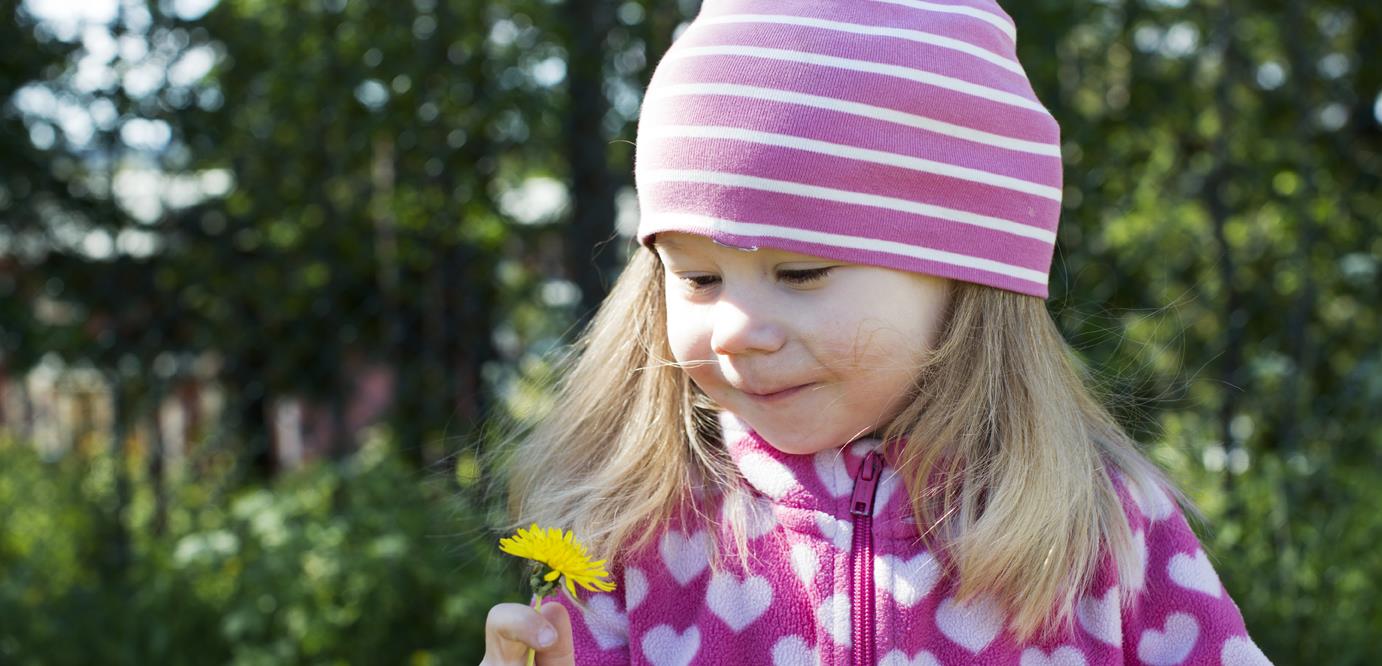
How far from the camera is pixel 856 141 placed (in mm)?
1374

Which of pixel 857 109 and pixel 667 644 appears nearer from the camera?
pixel 857 109

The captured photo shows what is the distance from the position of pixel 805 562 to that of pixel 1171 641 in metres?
0.40

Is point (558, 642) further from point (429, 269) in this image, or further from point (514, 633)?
point (429, 269)

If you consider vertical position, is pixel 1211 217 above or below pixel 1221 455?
above

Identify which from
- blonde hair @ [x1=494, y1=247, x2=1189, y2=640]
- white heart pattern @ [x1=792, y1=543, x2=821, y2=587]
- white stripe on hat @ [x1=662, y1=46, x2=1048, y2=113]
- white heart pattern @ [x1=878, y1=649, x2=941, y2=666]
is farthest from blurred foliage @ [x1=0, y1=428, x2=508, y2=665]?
white stripe on hat @ [x1=662, y1=46, x2=1048, y2=113]

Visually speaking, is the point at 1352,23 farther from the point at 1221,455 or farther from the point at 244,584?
the point at 244,584

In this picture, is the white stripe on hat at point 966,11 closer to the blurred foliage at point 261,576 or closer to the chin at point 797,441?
the chin at point 797,441

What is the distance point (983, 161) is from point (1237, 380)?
Result: 2203mm

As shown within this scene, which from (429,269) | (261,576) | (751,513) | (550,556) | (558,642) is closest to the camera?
(550,556)

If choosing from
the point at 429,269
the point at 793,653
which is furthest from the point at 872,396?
the point at 429,269

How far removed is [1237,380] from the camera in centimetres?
336

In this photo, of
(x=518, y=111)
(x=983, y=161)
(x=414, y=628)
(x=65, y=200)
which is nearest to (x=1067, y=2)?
(x=518, y=111)

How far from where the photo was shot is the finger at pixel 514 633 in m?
1.32

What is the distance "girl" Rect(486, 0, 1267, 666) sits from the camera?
1.38 meters
